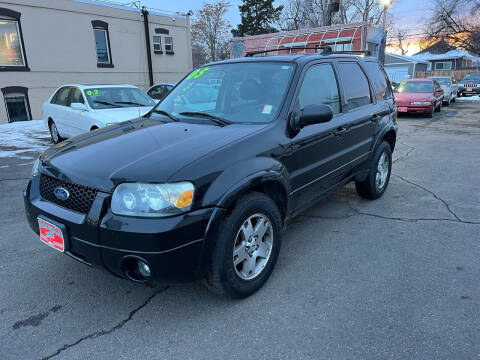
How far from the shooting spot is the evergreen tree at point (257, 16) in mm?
43156

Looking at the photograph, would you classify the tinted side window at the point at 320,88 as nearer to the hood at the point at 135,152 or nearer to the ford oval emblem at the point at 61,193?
the hood at the point at 135,152

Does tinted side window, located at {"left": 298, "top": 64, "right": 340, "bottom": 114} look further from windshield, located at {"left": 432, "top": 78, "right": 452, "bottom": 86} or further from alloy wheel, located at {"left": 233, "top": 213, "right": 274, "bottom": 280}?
windshield, located at {"left": 432, "top": 78, "right": 452, "bottom": 86}

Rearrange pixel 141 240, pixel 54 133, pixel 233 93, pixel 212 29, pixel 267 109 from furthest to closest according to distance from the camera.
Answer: pixel 212 29 → pixel 54 133 → pixel 233 93 → pixel 267 109 → pixel 141 240

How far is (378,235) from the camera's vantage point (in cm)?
393

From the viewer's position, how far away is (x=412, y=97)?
588 inches

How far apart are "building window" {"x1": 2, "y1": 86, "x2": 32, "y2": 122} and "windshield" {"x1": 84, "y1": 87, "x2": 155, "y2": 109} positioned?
9063mm

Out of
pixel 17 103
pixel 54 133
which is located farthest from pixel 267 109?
pixel 17 103

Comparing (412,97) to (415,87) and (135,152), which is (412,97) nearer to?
(415,87)

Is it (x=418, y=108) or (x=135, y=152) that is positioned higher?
(x=135, y=152)

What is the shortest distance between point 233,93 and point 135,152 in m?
1.29

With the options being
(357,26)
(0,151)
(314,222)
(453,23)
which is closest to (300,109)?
(314,222)

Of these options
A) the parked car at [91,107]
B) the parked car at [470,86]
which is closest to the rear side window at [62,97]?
the parked car at [91,107]

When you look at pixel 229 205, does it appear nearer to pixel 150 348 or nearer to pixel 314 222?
pixel 150 348

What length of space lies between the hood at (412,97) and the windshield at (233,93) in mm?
13013
